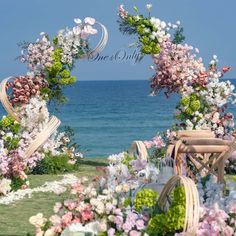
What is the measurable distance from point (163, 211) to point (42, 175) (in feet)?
21.1

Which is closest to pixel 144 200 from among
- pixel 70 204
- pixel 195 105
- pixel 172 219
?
pixel 172 219

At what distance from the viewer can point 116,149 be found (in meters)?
27.5

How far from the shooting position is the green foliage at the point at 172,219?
368 cm

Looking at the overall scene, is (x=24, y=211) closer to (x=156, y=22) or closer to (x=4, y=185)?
(x=4, y=185)

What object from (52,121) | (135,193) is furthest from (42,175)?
(135,193)

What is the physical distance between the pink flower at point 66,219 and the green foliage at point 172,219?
1.73 feet

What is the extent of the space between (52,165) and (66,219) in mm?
6339

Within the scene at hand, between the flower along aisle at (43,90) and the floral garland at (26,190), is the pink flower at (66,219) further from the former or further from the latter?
the flower along aisle at (43,90)

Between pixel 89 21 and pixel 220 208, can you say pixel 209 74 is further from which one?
pixel 220 208

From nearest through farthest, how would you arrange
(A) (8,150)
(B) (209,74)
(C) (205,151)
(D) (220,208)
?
1. (D) (220,208)
2. (C) (205,151)
3. (A) (8,150)
4. (B) (209,74)

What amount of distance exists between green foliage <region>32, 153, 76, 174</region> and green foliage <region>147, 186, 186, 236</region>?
6.64 m

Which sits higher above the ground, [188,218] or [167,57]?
[167,57]

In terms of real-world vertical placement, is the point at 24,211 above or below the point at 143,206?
below

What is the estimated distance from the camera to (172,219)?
Answer: 368 centimetres
